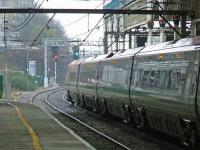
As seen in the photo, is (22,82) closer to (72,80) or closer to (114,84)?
(72,80)

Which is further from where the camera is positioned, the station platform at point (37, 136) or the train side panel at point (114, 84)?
the train side panel at point (114, 84)

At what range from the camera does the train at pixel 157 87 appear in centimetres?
1333

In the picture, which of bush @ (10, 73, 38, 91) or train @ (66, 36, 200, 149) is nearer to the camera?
train @ (66, 36, 200, 149)

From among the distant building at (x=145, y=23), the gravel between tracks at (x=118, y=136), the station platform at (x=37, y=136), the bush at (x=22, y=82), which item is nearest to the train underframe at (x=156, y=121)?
the gravel between tracks at (x=118, y=136)

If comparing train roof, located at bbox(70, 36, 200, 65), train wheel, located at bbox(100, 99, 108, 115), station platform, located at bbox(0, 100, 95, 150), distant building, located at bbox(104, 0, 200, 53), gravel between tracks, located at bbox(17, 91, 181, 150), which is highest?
distant building, located at bbox(104, 0, 200, 53)

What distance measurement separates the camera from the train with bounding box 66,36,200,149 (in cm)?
1333

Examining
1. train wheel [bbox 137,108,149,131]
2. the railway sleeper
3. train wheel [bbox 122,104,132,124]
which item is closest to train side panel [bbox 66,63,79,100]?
train wheel [bbox 122,104,132,124]

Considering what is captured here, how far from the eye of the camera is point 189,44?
14023mm

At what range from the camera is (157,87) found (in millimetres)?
16344

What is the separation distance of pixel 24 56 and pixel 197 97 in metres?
95.8

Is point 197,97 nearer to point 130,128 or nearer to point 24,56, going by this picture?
point 130,128

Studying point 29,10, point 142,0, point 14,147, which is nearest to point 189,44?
point 14,147

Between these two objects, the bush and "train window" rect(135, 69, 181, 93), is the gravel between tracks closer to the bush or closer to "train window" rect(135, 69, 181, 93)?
"train window" rect(135, 69, 181, 93)

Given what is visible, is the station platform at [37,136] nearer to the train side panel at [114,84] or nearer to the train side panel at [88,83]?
the train side panel at [114,84]
